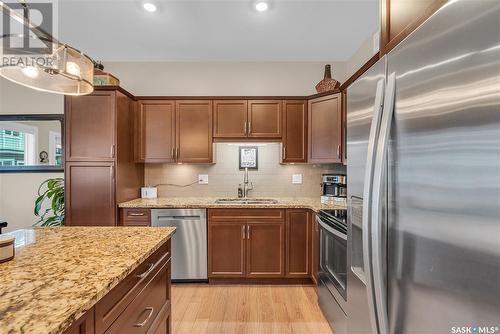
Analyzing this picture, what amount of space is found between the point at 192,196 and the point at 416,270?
2.97 metres

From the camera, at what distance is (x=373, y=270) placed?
89 cm

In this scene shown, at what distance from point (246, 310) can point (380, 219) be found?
193 centimetres

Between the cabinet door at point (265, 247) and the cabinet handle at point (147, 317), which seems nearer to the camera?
the cabinet handle at point (147, 317)

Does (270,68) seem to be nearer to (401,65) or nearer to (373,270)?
(401,65)

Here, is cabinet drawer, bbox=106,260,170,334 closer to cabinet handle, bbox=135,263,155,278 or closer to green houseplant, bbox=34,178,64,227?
cabinet handle, bbox=135,263,155,278

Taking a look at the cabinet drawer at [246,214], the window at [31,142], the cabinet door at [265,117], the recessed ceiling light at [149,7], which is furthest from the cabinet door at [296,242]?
the window at [31,142]

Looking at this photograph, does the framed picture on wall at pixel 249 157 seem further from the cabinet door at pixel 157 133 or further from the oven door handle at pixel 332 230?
the oven door handle at pixel 332 230

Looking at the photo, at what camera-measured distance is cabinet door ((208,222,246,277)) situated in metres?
2.77

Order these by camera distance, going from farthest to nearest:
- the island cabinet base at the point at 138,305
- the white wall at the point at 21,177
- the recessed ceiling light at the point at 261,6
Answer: the white wall at the point at 21,177 → the recessed ceiling light at the point at 261,6 → the island cabinet base at the point at 138,305

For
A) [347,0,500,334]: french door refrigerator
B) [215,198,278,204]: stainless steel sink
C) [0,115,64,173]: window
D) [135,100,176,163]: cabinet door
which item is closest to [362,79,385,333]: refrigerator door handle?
[347,0,500,334]: french door refrigerator

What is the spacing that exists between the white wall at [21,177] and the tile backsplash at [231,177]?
1543 mm

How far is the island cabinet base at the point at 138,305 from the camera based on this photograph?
2.70 feet

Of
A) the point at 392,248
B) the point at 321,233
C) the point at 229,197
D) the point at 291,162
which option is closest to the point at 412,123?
the point at 392,248

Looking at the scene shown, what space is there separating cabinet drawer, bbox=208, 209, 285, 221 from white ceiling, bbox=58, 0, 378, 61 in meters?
1.95
